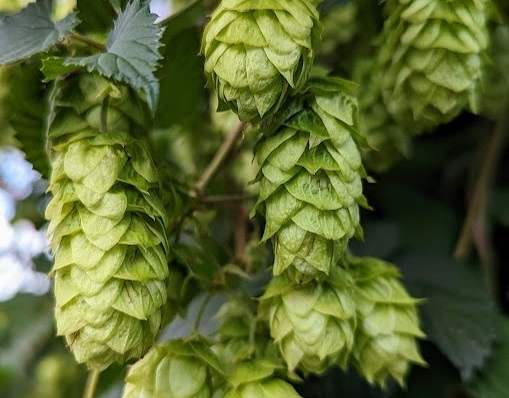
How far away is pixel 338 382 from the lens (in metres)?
1.16

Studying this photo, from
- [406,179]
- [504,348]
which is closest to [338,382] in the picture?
[504,348]

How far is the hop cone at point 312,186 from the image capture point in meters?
0.80

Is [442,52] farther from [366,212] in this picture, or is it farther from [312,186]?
[366,212]

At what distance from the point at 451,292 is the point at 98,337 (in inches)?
28.6

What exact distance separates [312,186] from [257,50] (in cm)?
16

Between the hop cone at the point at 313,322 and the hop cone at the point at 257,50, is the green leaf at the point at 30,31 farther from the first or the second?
the hop cone at the point at 313,322

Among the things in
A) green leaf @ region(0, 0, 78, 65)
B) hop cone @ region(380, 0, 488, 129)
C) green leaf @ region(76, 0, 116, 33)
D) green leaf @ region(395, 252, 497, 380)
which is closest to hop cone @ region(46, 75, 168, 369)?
green leaf @ region(0, 0, 78, 65)

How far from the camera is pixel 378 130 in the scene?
119 centimetres

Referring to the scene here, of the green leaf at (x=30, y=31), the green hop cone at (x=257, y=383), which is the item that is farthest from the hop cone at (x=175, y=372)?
the green leaf at (x=30, y=31)

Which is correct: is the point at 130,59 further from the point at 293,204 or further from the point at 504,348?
the point at 504,348

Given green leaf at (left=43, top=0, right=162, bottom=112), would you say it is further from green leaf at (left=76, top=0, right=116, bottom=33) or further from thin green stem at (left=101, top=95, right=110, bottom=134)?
green leaf at (left=76, top=0, right=116, bottom=33)

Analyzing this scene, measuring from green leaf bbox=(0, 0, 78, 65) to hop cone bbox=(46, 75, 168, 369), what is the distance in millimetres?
106

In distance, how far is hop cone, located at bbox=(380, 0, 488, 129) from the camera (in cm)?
95

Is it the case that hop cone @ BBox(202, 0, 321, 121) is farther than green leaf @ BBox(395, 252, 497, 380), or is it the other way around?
green leaf @ BBox(395, 252, 497, 380)
